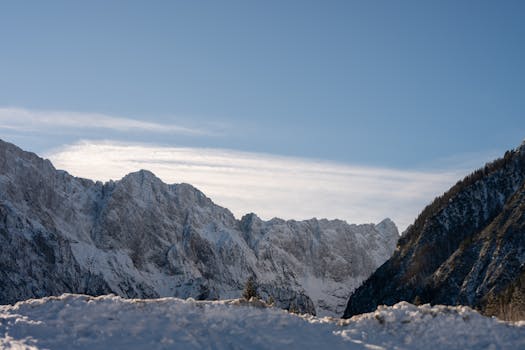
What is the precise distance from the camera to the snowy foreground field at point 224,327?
2639 centimetres

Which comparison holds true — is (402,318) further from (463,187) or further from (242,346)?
(463,187)

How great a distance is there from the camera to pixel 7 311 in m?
29.4

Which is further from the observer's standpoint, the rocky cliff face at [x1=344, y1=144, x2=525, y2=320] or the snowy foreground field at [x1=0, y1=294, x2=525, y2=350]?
the rocky cliff face at [x1=344, y1=144, x2=525, y2=320]

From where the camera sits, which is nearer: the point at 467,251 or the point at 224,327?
the point at 224,327

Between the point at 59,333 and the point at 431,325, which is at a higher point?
the point at 431,325

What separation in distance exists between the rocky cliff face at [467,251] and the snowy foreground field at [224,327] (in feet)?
214

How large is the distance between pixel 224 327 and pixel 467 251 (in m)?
117

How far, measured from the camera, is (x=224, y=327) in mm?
28062

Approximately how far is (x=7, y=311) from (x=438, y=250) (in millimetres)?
142551

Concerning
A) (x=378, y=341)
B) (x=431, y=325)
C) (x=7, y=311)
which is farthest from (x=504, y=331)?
(x=7, y=311)

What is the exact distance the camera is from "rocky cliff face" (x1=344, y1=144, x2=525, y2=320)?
116188 mm

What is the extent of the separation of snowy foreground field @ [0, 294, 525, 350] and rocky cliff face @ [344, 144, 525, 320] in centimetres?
6519

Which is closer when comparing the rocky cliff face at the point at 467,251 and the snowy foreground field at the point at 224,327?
the snowy foreground field at the point at 224,327

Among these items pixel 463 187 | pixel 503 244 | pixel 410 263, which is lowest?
pixel 410 263
